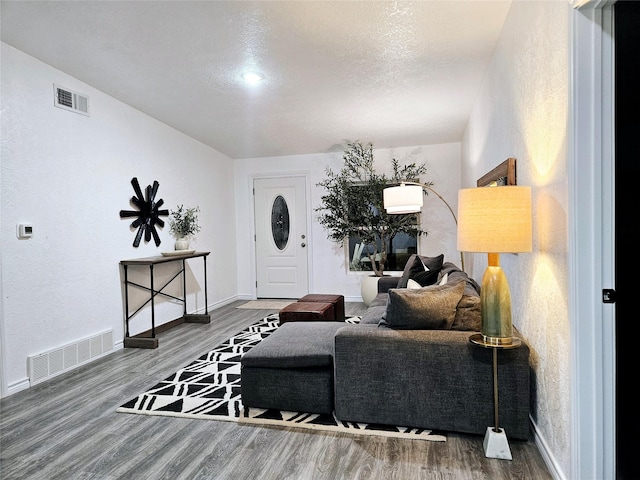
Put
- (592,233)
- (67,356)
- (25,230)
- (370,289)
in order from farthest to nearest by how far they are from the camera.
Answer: (370,289)
(67,356)
(25,230)
(592,233)

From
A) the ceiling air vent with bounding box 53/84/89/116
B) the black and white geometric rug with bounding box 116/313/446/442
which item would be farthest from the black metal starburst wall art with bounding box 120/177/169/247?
the black and white geometric rug with bounding box 116/313/446/442

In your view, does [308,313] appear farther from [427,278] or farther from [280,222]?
[280,222]

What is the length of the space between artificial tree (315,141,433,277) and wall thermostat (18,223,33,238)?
3.68 metres

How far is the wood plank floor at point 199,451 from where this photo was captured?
1.83 metres

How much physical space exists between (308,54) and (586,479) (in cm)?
304

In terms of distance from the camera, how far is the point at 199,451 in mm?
2031

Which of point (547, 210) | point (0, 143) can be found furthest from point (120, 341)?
point (547, 210)

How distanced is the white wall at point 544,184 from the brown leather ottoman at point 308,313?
1.74 m

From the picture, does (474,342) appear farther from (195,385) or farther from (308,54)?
(308,54)

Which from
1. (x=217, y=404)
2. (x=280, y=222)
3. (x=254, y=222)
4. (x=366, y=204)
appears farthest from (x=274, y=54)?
(x=254, y=222)

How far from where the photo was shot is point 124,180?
4.02m

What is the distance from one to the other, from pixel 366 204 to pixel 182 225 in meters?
2.53

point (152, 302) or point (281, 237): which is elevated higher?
point (281, 237)

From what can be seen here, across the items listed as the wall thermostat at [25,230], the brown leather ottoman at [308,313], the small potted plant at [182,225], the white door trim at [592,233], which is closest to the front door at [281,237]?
the small potted plant at [182,225]
